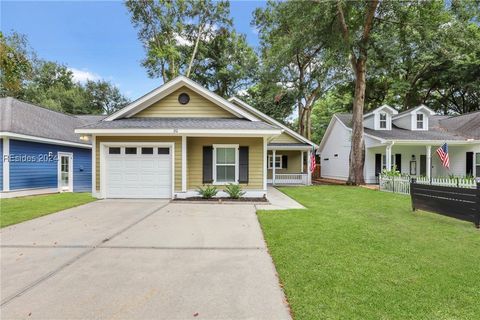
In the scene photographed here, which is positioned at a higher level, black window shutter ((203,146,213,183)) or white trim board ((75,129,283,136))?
white trim board ((75,129,283,136))

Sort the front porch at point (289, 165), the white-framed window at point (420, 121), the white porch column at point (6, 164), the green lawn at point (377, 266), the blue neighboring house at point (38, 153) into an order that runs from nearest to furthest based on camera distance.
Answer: the green lawn at point (377, 266)
the white porch column at point (6, 164)
the blue neighboring house at point (38, 153)
the front porch at point (289, 165)
the white-framed window at point (420, 121)

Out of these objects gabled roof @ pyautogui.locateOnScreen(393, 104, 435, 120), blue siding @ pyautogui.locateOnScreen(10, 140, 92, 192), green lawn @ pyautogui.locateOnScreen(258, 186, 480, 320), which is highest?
gabled roof @ pyautogui.locateOnScreen(393, 104, 435, 120)

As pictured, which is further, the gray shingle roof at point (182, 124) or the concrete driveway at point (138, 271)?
the gray shingle roof at point (182, 124)

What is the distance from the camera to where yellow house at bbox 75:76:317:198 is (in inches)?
399

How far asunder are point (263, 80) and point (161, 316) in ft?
82.4

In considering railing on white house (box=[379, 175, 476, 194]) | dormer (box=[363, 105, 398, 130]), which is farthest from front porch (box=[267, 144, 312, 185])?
railing on white house (box=[379, 175, 476, 194])

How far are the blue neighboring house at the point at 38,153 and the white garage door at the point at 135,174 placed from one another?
7.26 ft

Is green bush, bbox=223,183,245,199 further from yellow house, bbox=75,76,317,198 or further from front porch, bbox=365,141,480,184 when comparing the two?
front porch, bbox=365,141,480,184

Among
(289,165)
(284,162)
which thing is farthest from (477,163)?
(284,162)

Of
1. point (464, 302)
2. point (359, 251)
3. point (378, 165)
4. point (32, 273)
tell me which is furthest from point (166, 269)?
point (378, 165)

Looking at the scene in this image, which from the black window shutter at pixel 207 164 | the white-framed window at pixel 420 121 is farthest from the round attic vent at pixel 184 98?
the white-framed window at pixel 420 121

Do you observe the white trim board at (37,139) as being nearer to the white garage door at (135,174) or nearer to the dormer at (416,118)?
the white garage door at (135,174)

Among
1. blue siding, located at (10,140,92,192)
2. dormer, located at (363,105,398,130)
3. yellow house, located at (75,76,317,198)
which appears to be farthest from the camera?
dormer, located at (363,105,398,130)

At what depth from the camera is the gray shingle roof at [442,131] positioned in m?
17.4
